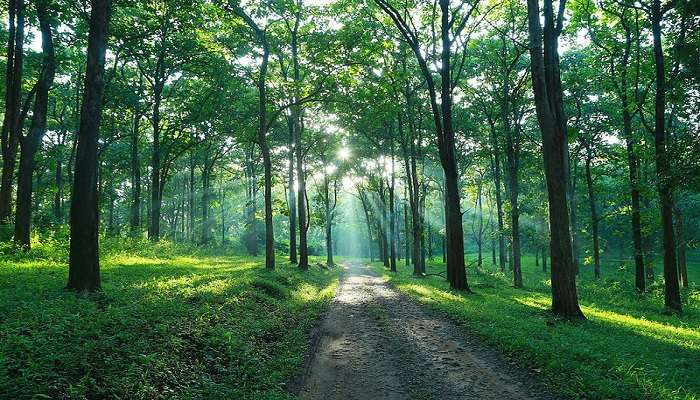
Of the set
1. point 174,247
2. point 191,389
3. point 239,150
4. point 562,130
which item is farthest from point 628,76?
point 239,150

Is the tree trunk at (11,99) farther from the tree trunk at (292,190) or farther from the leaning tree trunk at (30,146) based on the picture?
the tree trunk at (292,190)

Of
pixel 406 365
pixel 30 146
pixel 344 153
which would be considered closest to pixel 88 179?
pixel 406 365

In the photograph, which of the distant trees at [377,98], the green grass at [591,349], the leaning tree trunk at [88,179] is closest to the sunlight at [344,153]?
the distant trees at [377,98]

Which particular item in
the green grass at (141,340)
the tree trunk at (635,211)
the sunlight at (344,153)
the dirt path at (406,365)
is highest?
the sunlight at (344,153)

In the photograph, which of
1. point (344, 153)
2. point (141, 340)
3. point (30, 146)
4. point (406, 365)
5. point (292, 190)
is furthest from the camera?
point (344, 153)

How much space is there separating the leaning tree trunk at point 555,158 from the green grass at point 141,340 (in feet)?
24.3

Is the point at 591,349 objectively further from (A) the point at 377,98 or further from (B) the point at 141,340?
(A) the point at 377,98

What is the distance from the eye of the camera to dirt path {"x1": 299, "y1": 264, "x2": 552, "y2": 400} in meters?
6.49

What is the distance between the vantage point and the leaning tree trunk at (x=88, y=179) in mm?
9297

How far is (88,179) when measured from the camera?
369 inches

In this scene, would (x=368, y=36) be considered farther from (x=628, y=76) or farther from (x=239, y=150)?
(x=239, y=150)

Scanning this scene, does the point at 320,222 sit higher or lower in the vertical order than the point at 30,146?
lower

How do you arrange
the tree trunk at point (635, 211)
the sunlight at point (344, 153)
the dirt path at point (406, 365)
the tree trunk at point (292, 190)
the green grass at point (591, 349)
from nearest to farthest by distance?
1. the green grass at point (591, 349)
2. the dirt path at point (406, 365)
3. the tree trunk at point (635, 211)
4. the tree trunk at point (292, 190)
5. the sunlight at point (344, 153)

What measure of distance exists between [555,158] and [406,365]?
792 cm
